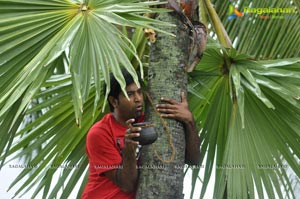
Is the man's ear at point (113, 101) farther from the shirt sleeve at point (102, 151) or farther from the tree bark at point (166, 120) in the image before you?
the tree bark at point (166, 120)

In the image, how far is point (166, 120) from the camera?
364 cm

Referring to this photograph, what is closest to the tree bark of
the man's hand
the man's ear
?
the man's hand

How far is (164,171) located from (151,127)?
21 cm

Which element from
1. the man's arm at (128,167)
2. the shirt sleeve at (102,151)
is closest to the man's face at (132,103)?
the shirt sleeve at (102,151)

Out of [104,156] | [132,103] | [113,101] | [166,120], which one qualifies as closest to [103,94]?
[113,101]

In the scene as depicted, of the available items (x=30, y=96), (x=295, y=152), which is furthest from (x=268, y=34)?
(x=30, y=96)

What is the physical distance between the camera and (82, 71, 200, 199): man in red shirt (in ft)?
12.0

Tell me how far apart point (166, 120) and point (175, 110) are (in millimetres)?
63

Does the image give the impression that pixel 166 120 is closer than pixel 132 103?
Yes

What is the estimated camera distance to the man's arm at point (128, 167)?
11.5ft

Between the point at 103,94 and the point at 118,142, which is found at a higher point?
the point at 103,94

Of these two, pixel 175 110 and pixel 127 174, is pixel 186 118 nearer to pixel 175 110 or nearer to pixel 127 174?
pixel 175 110

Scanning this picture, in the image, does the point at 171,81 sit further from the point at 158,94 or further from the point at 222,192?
the point at 222,192

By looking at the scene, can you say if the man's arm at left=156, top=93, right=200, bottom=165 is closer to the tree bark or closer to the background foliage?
the tree bark
